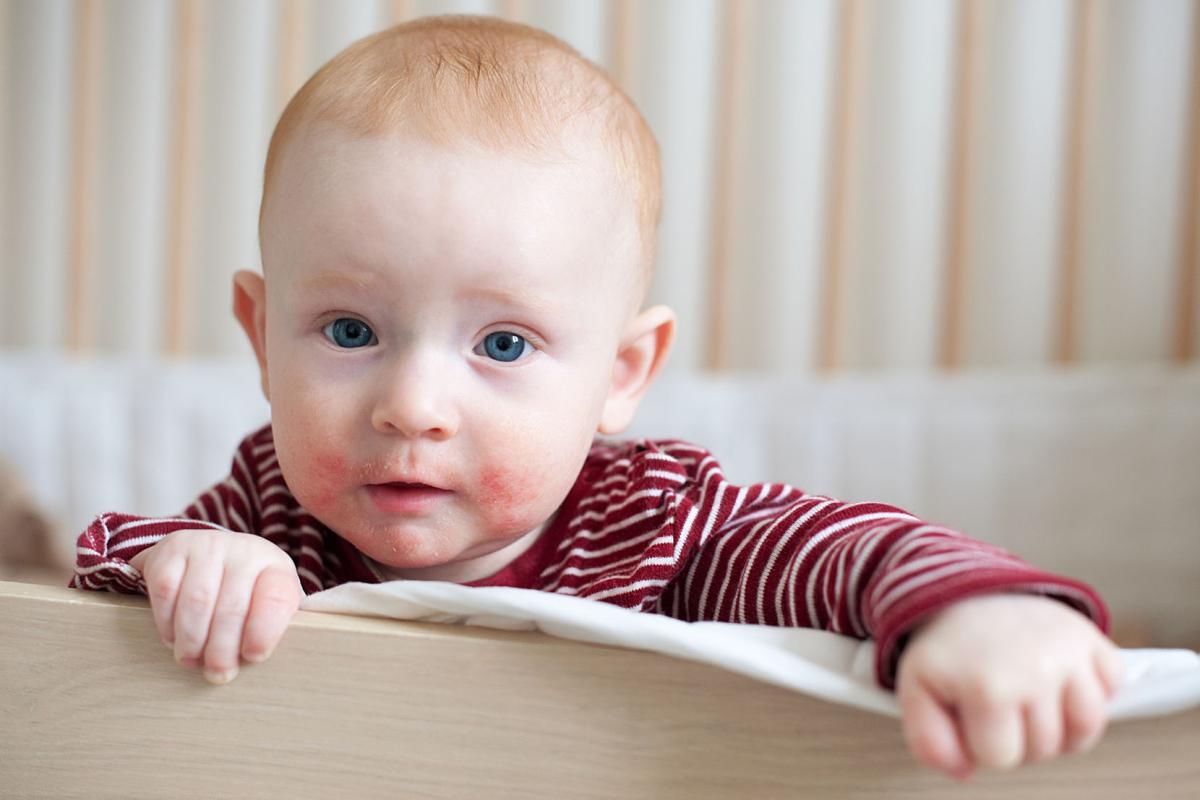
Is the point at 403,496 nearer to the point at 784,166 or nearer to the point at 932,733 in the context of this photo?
the point at 932,733

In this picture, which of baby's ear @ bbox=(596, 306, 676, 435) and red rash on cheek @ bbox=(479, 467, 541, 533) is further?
baby's ear @ bbox=(596, 306, 676, 435)

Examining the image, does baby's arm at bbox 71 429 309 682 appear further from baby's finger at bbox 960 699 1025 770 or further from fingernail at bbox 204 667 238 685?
baby's finger at bbox 960 699 1025 770

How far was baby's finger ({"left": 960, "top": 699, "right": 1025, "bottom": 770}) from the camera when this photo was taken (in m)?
0.42

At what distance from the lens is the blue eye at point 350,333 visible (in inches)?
25.0

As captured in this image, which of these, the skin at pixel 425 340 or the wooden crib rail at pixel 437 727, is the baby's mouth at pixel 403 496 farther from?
the wooden crib rail at pixel 437 727

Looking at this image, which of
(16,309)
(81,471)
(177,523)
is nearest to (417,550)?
(177,523)

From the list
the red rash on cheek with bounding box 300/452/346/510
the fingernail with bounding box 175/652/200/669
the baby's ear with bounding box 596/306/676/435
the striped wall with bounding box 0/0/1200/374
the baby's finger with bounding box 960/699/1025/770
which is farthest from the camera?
the striped wall with bounding box 0/0/1200/374

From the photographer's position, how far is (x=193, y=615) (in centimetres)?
52

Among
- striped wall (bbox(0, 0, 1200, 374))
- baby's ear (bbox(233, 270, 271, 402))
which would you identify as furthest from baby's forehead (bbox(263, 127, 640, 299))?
striped wall (bbox(0, 0, 1200, 374))

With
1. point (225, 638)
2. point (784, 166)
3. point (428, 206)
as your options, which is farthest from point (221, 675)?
point (784, 166)

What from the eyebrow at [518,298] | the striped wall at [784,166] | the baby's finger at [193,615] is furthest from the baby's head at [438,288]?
the striped wall at [784,166]

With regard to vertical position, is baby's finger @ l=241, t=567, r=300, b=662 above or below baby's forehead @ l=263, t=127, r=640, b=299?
below

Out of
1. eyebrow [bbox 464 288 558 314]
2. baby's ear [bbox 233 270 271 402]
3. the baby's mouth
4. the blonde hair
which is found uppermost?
the blonde hair

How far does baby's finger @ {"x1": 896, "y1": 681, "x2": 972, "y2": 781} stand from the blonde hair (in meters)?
0.35
